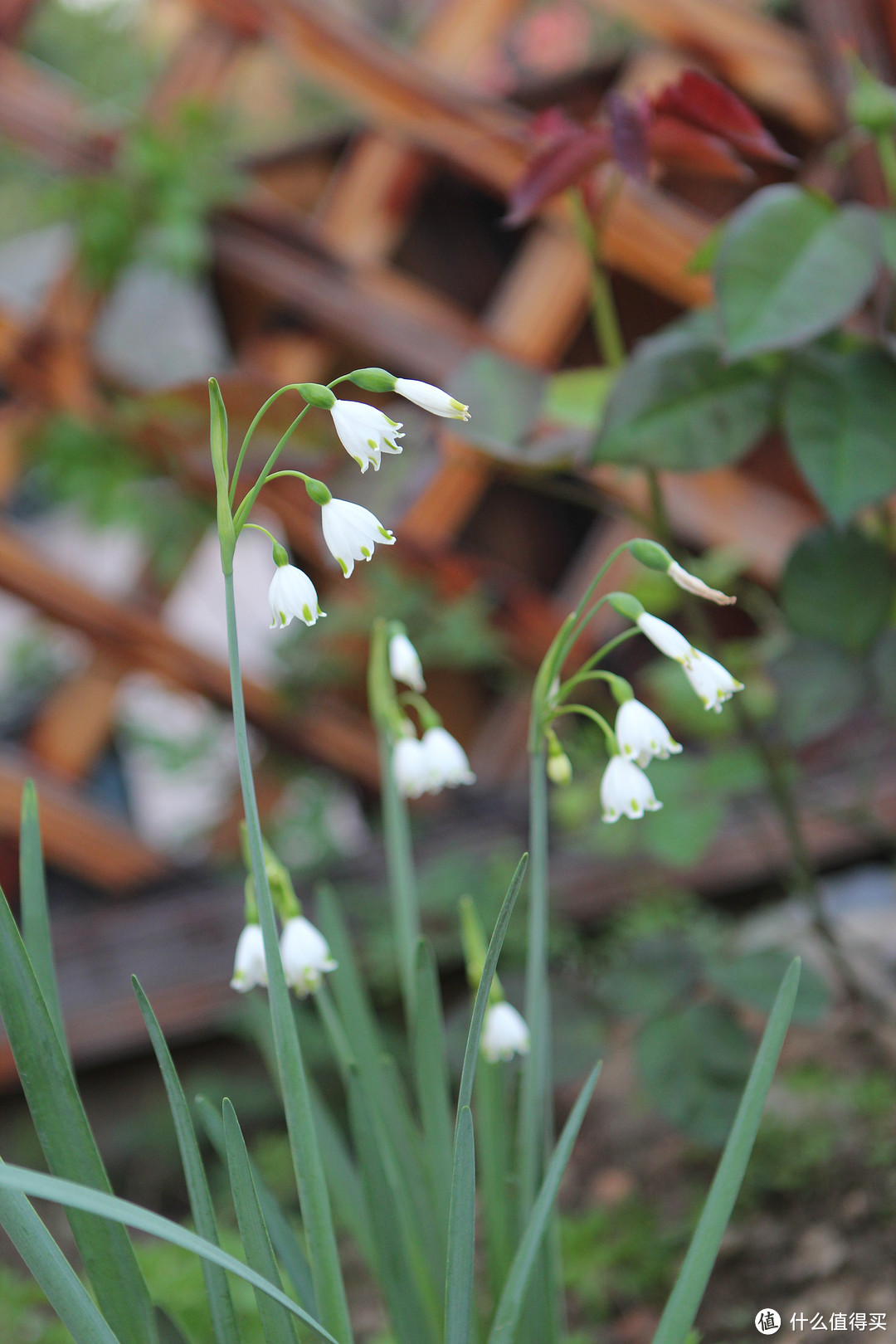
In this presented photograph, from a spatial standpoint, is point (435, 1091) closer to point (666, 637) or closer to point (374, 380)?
point (666, 637)

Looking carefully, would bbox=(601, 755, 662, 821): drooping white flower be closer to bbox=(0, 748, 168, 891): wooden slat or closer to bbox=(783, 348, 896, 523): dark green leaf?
bbox=(783, 348, 896, 523): dark green leaf

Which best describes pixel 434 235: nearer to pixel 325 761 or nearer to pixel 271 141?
pixel 271 141

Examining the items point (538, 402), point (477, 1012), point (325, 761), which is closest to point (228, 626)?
point (477, 1012)

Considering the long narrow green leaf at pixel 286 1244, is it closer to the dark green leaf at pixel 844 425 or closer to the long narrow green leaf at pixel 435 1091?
the long narrow green leaf at pixel 435 1091

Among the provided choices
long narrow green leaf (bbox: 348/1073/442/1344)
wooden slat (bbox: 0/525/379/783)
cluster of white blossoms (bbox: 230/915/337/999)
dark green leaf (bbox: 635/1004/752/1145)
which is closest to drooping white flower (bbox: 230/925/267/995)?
cluster of white blossoms (bbox: 230/915/337/999)

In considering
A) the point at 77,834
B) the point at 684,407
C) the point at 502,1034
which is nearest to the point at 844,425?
the point at 684,407

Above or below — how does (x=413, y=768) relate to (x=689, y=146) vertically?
below

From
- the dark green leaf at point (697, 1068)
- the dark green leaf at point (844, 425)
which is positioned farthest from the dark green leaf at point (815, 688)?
the dark green leaf at point (697, 1068)
